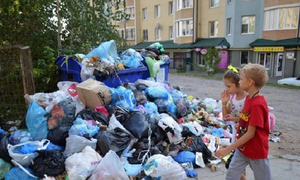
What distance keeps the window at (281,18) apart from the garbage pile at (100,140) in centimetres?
1637

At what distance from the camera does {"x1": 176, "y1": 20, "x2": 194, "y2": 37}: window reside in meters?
24.0

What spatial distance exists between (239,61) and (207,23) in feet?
16.2

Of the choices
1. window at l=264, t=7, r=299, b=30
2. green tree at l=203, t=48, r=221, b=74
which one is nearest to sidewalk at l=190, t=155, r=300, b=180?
green tree at l=203, t=48, r=221, b=74

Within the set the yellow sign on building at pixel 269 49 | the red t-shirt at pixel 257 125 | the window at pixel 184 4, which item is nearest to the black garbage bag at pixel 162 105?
the red t-shirt at pixel 257 125

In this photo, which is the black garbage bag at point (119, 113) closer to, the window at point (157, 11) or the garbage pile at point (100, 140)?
the garbage pile at point (100, 140)

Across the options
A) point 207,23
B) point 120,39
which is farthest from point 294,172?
point 207,23

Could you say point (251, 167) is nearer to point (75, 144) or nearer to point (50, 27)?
point (75, 144)

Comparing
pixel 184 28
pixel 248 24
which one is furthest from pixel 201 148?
pixel 184 28

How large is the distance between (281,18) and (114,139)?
18.7 meters

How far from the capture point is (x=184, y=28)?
969 inches

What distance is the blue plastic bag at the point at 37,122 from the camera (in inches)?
133

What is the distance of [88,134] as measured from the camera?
3.27 m

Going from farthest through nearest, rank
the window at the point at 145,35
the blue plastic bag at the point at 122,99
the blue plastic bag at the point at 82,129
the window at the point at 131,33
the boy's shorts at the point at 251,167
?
the window at the point at 131,33, the window at the point at 145,35, the blue plastic bag at the point at 122,99, the blue plastic bag at the point at 82,129, the boy's shorts at the point at 251,167

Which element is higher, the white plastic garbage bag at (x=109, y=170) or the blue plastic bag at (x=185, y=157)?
the white plastic garbage bag at (x=109, y=170)
